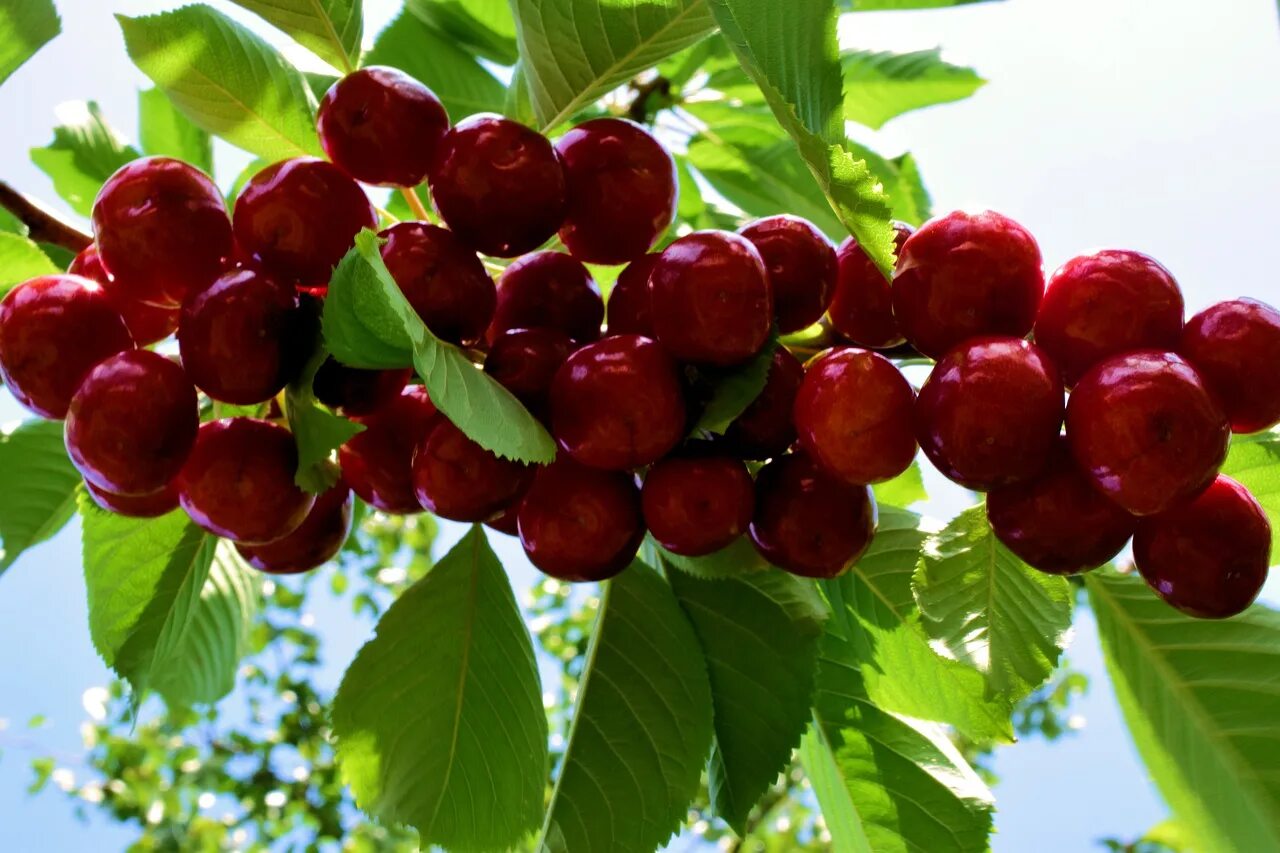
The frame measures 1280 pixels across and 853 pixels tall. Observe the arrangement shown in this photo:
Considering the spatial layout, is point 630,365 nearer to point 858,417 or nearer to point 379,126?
point 858,417

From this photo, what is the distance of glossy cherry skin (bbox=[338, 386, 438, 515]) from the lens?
2.91 ft

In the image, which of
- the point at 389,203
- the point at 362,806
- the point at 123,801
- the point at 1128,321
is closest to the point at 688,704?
the point at 362,806

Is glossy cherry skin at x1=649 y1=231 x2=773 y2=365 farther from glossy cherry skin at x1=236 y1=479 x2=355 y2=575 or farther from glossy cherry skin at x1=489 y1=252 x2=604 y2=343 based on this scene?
glossy cherry skin at x1=236 y1=479 x2=355 y2=575

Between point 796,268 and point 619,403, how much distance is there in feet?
0.63

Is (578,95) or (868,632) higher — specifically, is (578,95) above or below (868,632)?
above

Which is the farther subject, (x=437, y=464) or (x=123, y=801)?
(x=123, y=801)

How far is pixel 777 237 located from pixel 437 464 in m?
0.30

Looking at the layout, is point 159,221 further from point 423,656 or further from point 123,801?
point 123,801

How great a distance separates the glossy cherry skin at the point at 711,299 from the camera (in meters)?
0.72

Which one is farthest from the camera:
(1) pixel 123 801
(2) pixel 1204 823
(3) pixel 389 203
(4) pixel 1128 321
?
(1) pixel 123 801

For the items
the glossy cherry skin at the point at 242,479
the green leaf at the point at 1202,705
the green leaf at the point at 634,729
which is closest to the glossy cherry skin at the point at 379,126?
the glossy cherry skin at the point at 242,479

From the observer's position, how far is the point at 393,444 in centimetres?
89

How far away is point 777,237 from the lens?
0.82 meters

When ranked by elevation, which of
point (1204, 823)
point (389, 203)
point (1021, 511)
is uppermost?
point (1021, 511)
